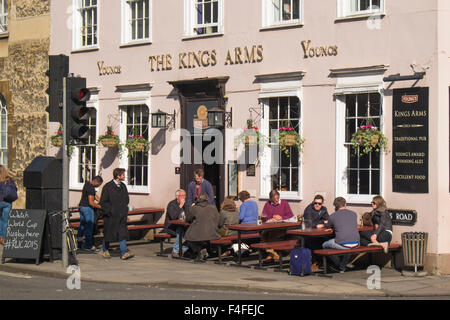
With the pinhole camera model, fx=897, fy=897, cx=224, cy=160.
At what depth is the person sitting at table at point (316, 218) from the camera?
17.4 m

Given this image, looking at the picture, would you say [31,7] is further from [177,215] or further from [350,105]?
[350,105]

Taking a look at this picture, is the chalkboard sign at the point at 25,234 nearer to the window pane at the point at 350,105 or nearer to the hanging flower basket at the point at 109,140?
the hanging flower basket at the point at 109,140

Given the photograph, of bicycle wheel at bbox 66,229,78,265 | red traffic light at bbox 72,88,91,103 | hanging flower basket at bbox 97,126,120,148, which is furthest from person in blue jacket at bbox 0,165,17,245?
red traffic light at bbox 72,88,91,103

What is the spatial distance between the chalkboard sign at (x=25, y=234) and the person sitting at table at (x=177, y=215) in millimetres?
3124

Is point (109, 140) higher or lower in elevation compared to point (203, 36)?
lower

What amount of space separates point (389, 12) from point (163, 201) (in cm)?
766

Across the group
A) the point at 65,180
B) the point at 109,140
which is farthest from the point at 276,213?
the point at 109,140

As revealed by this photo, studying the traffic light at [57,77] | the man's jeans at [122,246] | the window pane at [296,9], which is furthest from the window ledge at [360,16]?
the man's jeans at [122,246]

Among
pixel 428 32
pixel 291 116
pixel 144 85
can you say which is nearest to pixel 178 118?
pixel 144 85

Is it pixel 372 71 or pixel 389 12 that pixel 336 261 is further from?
pixel 389 12

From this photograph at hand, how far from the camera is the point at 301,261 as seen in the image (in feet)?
53.0

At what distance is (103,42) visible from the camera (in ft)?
77.6

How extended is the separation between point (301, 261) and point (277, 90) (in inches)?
190

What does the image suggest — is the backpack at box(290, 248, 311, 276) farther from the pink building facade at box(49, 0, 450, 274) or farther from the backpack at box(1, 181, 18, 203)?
the backpack at box(1, 181, 18, 203)
